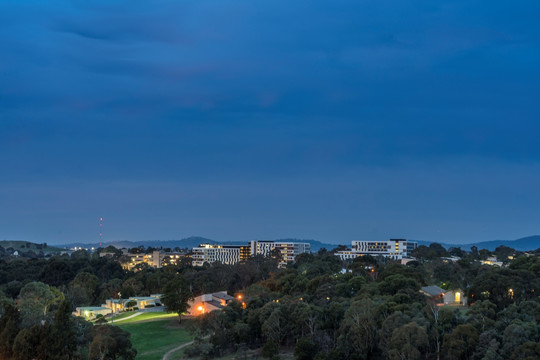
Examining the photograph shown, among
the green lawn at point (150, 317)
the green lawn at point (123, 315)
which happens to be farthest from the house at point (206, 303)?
the green lawn at point (123, 315)

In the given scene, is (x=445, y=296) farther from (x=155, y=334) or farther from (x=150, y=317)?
(x=150, y=317)

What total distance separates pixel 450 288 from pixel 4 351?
5112cm

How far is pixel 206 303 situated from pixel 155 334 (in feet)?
37.6

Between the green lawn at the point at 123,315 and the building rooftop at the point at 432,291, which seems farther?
the green lawn at the point at 123,315

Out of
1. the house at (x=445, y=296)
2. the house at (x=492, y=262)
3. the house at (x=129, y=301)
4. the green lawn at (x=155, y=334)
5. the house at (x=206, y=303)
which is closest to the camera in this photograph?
the green lawn at (x=155, y=334)

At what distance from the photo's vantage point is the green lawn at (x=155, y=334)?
51.5m

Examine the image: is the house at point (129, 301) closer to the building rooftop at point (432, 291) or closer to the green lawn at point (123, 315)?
the green lawn at point (123, 315)

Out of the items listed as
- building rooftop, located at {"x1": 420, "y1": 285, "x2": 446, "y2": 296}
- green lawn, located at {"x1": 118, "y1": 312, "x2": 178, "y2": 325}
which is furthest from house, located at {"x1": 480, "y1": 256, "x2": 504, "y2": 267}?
green lawn, located at {"x1": 118, "y1": 312, "x2": 178, "y2": 325}

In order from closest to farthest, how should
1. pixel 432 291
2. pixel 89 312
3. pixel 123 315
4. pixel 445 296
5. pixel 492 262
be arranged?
pixel 432 291 < pixel 445 296 < pixel 89 312 < pixel 123 315 < pixel 492 262

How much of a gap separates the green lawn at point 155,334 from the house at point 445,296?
2707 centimetres

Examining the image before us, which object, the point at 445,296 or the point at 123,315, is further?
the point at 123,315

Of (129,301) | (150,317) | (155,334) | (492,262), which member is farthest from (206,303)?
(492,262)

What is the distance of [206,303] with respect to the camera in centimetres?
6931

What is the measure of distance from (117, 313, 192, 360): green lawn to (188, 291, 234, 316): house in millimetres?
2603
